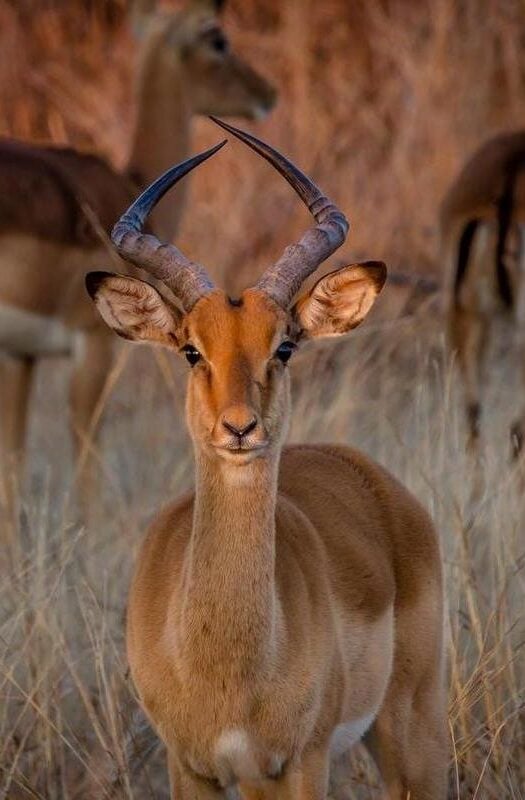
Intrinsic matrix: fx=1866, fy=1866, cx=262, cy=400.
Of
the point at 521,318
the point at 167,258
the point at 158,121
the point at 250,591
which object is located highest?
the point at 158,121

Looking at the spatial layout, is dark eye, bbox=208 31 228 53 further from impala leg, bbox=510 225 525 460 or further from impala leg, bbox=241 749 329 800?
impala leg, bbox=241 749 329 800

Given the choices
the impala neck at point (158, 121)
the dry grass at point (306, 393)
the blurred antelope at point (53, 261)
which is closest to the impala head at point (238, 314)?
the dry grass at point (306, 393)

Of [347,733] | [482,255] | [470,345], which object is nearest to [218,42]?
[482,255]

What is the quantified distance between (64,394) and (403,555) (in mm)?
5346

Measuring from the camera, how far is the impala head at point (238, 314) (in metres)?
3.53

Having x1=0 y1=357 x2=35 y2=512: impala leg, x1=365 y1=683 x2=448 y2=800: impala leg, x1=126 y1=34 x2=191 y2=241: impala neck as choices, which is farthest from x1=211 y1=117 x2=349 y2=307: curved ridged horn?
x1=126 y1=34 x2=191 y2=241: impala neck

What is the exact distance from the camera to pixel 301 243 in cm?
386

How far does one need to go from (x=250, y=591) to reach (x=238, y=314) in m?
0.54

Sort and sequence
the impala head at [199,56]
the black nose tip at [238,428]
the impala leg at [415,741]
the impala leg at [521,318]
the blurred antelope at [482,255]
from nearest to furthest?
the black nose tip at [238,428] < the impala leg at [415,741] < the impala leg at [521,318] < the blurred antelope at [482,255] < the impala head at [199,56]

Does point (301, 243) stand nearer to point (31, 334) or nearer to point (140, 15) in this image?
point (31, 334)

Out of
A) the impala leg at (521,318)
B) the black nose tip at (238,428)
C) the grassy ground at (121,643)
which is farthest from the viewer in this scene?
the impala leg at (521,318)

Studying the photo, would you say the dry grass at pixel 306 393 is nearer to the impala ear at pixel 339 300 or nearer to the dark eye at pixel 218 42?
the impala ear at pixel 339 300

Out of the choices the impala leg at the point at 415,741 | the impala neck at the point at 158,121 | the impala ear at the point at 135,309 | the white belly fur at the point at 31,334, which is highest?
the impala neck at the point at 158,121

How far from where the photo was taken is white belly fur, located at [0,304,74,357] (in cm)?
750
